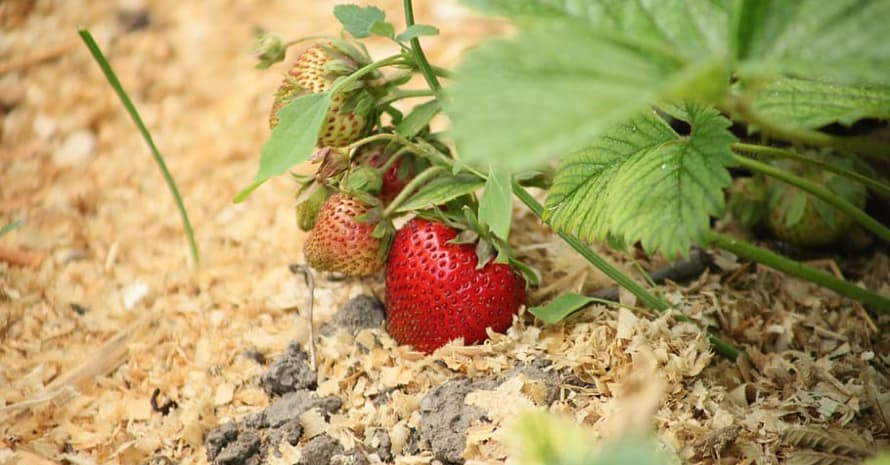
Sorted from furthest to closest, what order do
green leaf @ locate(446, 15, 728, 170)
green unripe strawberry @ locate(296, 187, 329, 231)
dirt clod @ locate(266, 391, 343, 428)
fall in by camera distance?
green unripe strawberry @ locate(296, 187, 329, 231) < dirt clod @ locate(266, 391, 343, 428) < green leaf @ locate(446, 15, 728, 170)

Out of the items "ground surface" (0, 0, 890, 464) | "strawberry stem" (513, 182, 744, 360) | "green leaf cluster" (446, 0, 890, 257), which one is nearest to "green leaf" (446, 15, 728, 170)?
"green leaf cluster" (446, 0, 890, 257)

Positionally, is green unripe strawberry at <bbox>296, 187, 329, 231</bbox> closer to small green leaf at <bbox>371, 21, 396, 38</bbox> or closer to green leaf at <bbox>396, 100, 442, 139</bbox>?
green leaf at <bbox>396, 100, 442, 139</bbox>

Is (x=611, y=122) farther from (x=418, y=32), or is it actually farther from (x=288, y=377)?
(x=288, y=377)

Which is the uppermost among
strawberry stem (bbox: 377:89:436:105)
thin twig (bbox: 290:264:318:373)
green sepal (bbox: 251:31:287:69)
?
green sepal (bbox: 251:31:287:69)

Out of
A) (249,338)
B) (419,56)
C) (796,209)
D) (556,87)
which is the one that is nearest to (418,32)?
(419,56)

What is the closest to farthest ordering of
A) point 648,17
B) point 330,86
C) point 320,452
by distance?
1. point 648,17
2. point 320,452
3. point 330,86

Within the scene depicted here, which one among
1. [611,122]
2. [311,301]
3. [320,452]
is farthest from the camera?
[311,301]
